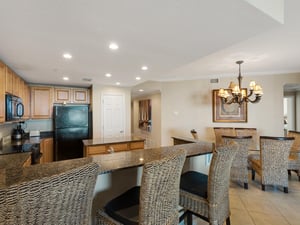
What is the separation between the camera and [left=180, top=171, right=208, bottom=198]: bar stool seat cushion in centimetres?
161

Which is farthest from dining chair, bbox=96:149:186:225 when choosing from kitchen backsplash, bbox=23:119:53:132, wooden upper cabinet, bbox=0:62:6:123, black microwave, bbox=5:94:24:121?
kitchen backsplash, bbox=23:119:53:132

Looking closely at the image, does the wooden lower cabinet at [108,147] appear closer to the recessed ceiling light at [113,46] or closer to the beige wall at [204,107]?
the recessed ceiling light at [113,46]

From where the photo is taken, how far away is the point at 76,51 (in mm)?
2557

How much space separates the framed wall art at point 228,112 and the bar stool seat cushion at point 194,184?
12.3ft

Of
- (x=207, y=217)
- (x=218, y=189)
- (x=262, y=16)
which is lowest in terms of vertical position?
(x=207, y=217)

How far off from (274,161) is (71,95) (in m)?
5.03

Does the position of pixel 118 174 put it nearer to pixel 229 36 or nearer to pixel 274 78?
pixel 229 36

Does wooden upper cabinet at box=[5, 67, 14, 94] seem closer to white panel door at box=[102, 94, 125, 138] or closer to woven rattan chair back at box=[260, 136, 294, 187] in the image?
white panel door at box=[102, 94, 125, 138]

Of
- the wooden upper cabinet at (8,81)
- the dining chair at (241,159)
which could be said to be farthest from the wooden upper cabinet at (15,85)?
the dining chair at (241,159)

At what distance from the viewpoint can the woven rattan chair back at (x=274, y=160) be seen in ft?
10.1

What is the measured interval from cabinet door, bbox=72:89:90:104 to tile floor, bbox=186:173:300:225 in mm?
4352

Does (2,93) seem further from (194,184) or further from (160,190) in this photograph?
(194,184)

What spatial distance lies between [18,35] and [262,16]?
2.50 metres

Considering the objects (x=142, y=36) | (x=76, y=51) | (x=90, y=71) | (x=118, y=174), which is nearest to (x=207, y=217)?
(x=118, y=174)
